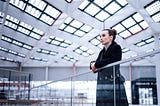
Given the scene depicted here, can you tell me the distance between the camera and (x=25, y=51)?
24.8m

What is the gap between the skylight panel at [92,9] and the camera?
1395 centimetres

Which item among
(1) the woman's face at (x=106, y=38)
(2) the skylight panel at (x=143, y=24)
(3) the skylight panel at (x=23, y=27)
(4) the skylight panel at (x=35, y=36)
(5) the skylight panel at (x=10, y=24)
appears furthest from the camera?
(4) the skylight panel at (x=35, y=36)

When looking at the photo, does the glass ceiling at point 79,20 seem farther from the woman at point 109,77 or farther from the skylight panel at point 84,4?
the woman at point 109,77

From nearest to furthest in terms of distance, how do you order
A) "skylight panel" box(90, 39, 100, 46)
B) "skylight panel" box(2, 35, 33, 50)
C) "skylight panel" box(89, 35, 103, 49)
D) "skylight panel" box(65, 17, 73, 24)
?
"skylight panel" box(65, 17, 73, 24)
"skylight panel" box(89, 35, 103, 49)
"skylight panel" box(90, 39, 100, 46)
"skylight panel" box(2, 35, 33, 50)

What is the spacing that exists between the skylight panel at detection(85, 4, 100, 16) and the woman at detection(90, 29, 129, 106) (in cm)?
1130

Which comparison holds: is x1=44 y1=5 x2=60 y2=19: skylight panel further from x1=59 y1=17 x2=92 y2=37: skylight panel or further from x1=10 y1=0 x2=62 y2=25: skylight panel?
x1=59 y1=17 x2=92 y2=37: skylight panel

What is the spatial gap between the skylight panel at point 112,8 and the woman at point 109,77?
35.8ft

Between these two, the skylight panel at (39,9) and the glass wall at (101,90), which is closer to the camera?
the glass wall at (101,90)

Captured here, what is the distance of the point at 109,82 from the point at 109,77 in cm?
6

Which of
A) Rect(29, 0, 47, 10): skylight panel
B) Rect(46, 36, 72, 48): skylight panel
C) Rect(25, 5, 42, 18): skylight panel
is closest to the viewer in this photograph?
Rect(29, 0, 47, 10): skylight panel

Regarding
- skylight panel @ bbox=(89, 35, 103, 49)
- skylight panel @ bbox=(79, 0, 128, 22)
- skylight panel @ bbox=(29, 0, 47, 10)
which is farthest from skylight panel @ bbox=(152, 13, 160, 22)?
skylight panel @ bbox=(29, 0, 47, 10)

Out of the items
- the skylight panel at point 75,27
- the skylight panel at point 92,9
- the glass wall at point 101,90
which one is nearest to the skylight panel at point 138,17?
the skylight panel at point 92,9

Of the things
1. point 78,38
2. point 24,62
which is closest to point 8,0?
point 78,38

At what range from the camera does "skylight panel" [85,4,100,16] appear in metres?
13.9
